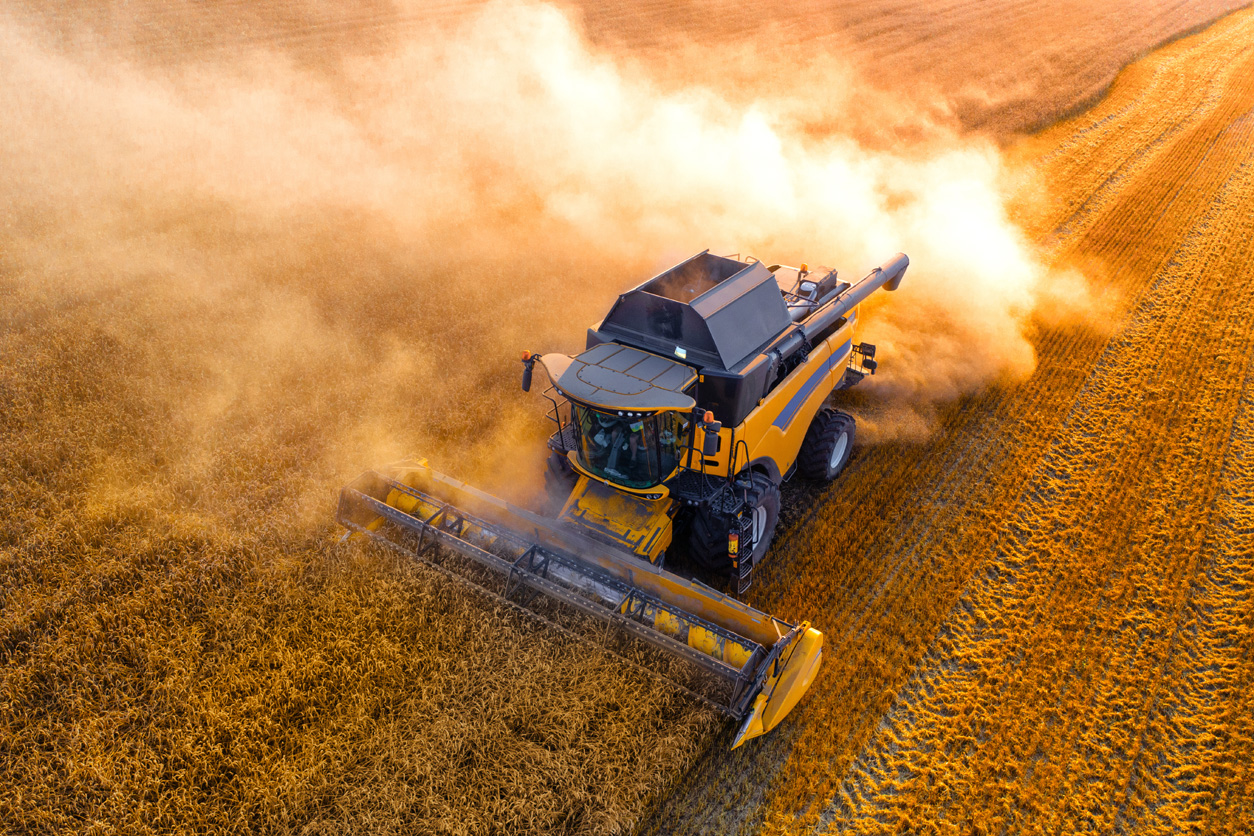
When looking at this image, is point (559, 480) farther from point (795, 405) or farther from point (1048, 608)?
point (1048, 608)

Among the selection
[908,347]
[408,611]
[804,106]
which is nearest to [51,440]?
[408,611]

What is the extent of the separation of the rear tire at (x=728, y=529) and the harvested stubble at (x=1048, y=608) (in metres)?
0.49

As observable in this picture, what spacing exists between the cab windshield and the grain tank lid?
0.70 m

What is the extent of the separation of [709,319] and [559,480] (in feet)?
6.96

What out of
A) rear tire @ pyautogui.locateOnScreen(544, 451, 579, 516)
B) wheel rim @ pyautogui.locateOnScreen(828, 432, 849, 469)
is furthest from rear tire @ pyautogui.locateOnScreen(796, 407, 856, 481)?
rear tire @ pyautogui.locateOnScreen(544, 451, 579, 516)

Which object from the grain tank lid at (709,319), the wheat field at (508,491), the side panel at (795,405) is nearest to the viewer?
the wheat field at (508,491)

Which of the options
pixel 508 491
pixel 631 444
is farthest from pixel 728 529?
pixel 508 491

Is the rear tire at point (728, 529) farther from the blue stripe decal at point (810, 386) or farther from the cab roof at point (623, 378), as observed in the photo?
the cab roof at point (623, 378)

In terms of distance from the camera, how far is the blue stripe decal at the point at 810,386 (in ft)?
21.7

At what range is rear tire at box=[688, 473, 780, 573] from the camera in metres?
5.88

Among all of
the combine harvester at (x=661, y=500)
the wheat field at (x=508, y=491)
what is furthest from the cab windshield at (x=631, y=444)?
the wheat field at (x=508, y=491)

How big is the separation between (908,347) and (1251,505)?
401 cm

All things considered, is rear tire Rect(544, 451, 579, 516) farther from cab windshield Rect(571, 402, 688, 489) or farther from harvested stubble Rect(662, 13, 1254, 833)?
harvested stubble Rect(662, 13, 1254, 833)

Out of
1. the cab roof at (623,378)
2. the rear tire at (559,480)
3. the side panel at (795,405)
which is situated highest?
the cab roof at (623,378)
